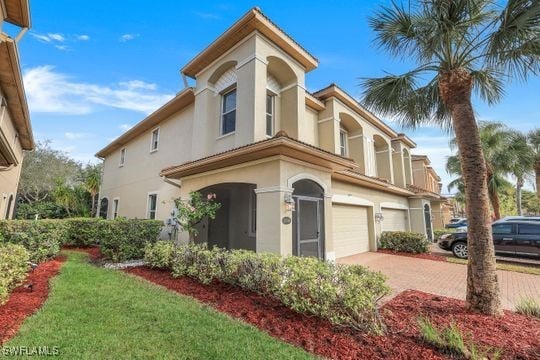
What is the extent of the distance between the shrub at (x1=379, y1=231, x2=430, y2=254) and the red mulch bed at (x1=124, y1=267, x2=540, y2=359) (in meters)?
8.58

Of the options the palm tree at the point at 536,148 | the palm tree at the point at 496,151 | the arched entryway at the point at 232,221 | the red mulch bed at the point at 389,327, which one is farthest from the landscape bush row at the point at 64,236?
the palm tree at the point at 536,148

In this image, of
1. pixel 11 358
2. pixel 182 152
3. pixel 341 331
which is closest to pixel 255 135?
pixel 182 152

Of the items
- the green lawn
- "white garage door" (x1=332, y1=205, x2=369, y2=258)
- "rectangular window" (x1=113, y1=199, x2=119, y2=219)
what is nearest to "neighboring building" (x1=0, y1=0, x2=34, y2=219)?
the green lawn

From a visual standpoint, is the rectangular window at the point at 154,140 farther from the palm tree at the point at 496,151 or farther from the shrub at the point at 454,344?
the palm tree at the point at 496,151

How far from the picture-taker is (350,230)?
13.1m

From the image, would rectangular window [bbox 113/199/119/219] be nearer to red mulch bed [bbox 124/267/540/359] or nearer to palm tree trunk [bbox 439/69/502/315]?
red mulch bed [bbox 124/267/540/359]

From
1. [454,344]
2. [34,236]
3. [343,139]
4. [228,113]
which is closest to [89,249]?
[34,236]

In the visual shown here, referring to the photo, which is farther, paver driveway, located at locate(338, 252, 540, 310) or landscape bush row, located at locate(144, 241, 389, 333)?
paver driveway, located at locate(338, 252, 540, 310)

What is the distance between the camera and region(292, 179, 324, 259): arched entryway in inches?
319

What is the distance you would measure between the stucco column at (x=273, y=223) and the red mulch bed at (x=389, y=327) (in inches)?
60.2

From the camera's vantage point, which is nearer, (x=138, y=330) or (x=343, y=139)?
(x=138, y=330)

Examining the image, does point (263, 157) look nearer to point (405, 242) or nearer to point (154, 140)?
point (154, 140)

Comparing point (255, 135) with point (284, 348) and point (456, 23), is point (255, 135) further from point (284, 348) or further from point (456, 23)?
point (284, 348)

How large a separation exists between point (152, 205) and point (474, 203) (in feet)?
46.0
